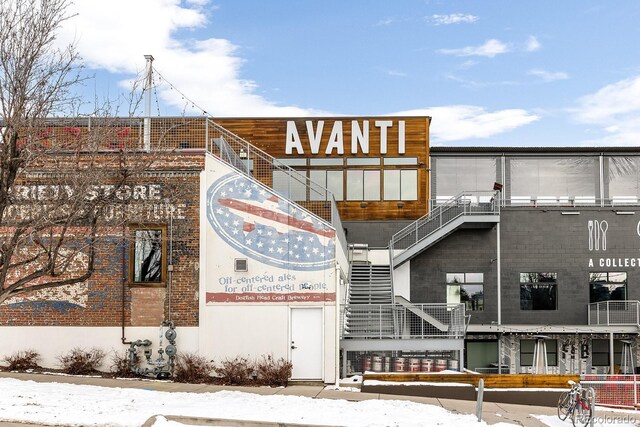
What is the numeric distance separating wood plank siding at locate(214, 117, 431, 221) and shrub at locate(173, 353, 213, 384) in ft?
47.5

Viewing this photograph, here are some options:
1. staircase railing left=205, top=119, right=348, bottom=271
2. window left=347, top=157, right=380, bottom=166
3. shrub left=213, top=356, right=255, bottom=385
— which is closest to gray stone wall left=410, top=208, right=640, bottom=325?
window left=347, top=157, right=380, bottom=166

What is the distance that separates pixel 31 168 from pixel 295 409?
9.71 metres

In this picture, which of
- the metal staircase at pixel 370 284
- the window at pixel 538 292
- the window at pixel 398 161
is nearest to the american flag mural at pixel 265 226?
the metal staircase at pixel 370 284

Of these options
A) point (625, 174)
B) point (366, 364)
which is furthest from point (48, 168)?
point (625, 174)

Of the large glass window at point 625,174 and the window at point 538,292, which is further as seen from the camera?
the large glass window at point 625,174

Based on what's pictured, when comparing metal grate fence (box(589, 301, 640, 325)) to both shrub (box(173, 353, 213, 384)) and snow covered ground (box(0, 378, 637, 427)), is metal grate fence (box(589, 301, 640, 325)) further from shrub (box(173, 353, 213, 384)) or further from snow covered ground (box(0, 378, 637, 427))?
shrub (box(173, 353, 213, 384))

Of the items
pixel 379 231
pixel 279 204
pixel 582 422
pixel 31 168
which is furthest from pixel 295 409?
pixel 379 231

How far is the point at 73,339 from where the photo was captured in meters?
19.2

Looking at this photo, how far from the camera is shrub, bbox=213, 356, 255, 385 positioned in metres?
18.4

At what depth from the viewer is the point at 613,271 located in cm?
3050

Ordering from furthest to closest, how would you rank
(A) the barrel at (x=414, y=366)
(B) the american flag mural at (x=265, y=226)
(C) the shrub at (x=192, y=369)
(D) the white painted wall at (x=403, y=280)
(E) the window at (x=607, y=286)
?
(E) the window at (x=607, y=286), (D) the white painted wall at (x=403, y=280), (A) the barrel at (x=414, y=366), (B) the american flag mural at (x=265, y=226), (C) the shrub at (x=192, y=369)

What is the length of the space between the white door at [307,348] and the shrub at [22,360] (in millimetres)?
6942

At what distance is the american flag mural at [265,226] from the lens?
19.4m

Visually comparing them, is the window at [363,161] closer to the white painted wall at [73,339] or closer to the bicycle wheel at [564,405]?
the white painted wall at [73,339]
